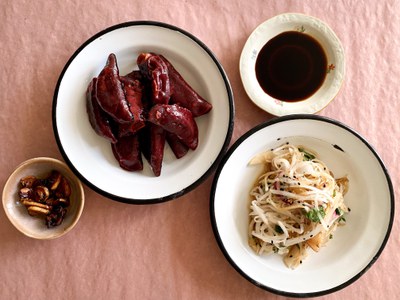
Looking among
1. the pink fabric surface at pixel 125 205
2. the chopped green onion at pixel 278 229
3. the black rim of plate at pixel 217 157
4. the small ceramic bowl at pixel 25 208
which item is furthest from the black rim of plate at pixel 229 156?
the small ceramic bowl at pixel 25 208

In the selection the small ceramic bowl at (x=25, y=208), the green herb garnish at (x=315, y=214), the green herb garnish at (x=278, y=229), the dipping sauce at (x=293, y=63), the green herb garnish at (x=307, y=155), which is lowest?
the green herb garnish at (x=278, y=229)

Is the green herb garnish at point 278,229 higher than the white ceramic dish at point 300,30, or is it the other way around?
the white ceramic dish at point 300,30

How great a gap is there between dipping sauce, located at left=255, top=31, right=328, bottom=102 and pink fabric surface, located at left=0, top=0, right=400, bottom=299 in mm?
152

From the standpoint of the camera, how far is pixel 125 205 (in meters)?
2.42

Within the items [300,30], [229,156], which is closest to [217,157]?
[229,156]

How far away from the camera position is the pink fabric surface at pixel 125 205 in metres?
2.39

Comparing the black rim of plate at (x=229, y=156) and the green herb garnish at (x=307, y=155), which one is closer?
the black rim of plate at (x=229, y=156)

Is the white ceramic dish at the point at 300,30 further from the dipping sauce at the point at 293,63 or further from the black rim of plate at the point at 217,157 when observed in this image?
the black rim of plate at the point at 217,157

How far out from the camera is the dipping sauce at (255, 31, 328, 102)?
2412 mm

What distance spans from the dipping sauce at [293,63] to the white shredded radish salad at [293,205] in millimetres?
336

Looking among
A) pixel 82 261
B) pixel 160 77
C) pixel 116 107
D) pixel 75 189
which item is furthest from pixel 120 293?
pixel 160 77

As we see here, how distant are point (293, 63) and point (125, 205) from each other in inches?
46.1

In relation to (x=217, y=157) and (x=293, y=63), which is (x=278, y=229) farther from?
(x=293, y=63)

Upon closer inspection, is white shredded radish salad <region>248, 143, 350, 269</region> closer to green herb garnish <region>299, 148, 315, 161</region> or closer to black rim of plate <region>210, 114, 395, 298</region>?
green herb garnish <region>299, 148, 315, 161</region>
